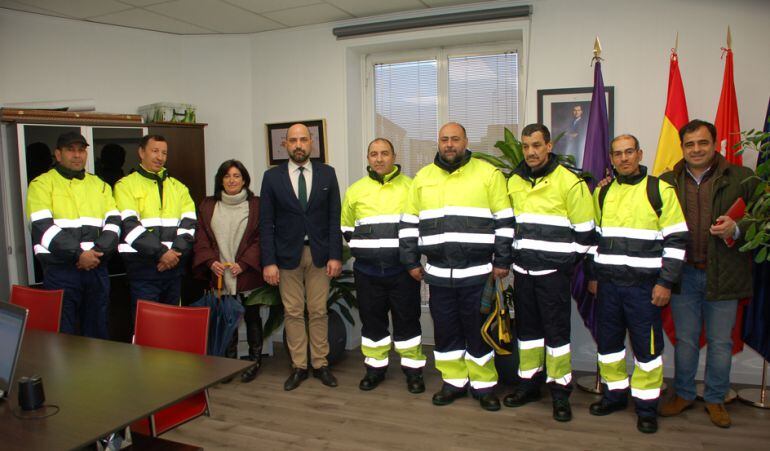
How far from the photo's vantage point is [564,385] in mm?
3312

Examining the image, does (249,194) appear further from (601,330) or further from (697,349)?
(697,349)

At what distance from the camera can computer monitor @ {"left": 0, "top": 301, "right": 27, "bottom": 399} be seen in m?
1.72

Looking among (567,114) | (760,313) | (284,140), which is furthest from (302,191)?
(760,313)

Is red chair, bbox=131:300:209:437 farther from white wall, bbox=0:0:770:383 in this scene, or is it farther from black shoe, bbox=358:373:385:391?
white wall, bbox=0:0:770:383

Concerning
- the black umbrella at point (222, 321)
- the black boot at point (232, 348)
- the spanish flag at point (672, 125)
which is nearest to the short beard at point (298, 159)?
the black umbrella at point (222, 321)

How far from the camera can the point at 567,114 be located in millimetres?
4215

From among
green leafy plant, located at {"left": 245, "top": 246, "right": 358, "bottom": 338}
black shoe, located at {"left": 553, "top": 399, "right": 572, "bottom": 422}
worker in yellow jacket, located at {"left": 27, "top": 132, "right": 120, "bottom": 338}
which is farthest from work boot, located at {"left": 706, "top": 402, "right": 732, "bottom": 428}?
worker in yellow jacket, located at {"left": 27, "top": 132, "right": 120, "bottom": 338}

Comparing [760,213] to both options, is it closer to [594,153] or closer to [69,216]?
[594,153]

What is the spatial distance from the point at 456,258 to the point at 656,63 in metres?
2.12

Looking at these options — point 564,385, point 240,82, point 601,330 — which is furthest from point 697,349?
point 240,82

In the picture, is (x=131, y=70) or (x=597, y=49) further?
(x=131, y=70)

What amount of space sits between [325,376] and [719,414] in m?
2.44

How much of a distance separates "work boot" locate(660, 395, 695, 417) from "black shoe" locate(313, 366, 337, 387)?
207 cm

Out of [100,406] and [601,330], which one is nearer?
[100,406]
